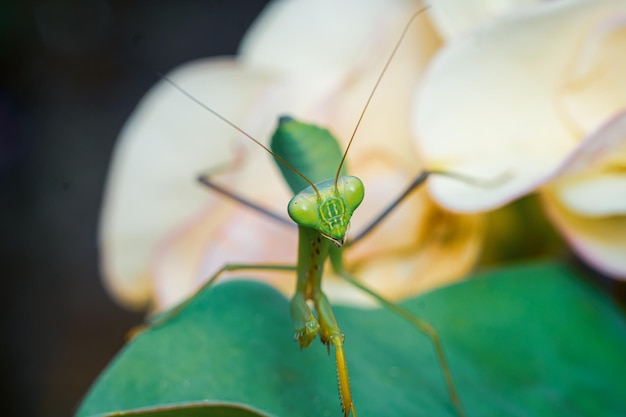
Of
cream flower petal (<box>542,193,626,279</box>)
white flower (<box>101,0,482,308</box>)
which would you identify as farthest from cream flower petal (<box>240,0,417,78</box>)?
cream flower petal (<box>542,193,626,279</box>)

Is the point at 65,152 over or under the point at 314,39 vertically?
under

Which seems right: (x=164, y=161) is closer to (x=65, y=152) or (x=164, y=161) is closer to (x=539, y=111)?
(x=539, y=111)

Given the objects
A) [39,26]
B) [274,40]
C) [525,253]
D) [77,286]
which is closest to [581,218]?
[525,253]

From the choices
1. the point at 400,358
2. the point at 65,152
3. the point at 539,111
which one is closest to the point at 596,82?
the point at 539,111

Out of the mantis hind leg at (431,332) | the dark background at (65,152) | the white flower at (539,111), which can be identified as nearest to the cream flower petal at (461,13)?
the white flower at (539,111)

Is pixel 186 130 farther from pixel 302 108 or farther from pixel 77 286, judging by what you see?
pixel 77 286

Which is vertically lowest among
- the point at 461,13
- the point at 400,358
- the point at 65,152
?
the point at 65,152

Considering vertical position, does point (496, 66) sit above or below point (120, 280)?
above

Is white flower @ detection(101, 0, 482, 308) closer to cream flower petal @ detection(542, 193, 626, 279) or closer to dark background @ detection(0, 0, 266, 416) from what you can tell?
cream flower petal @ detection(542, 193, 626, 279)
